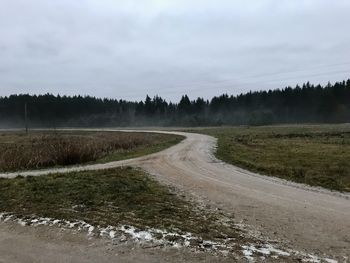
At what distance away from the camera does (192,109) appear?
169m

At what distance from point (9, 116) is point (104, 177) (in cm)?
16091

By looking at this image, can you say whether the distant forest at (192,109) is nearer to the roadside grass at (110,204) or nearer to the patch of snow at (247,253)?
the roadside grass at (110,204)

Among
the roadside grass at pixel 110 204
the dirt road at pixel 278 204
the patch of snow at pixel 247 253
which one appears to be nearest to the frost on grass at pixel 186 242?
the patch of snow at pixel 247 253

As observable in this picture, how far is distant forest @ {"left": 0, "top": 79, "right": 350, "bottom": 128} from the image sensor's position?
126 meters

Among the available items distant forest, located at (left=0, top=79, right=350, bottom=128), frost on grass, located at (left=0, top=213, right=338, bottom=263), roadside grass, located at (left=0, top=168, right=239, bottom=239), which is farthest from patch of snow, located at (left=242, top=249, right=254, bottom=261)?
distant forest, located at (left=0, top=79, right=350, bottom=128)

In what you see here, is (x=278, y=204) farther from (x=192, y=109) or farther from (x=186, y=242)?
(x=192, y=109)

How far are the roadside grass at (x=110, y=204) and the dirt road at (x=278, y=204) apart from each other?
0.92 metres

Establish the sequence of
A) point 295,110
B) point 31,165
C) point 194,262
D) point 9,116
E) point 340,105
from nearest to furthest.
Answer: point 194,262 < point 31,165 < point 340,105 < point 295,110 < point 9,116

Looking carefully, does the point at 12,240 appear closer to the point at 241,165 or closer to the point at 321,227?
the point at 321,227

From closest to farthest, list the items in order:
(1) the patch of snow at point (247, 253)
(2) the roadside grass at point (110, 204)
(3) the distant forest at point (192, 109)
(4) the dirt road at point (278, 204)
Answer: (1) the patch of snow at point (247, 253) → (4) the dirt road at point (278, 204) → (2) the roadside grass at point (110, 204) → (3) the distant forest at point (192, 109)

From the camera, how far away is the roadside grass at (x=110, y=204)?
9406mm

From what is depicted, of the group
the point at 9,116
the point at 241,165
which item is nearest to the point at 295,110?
the point at 9,116

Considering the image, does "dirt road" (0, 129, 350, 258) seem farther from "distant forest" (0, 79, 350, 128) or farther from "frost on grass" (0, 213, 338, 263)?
"distant forest" (0, 79, 350, 128)

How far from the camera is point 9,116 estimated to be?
16650 cm
